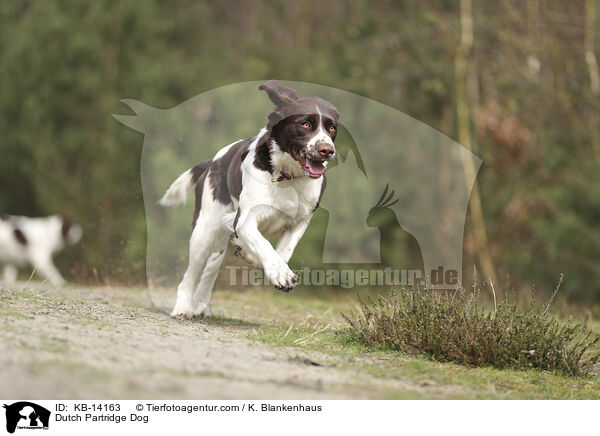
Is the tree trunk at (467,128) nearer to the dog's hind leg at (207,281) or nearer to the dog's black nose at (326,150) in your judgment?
the dog's hind leg at (207,281)

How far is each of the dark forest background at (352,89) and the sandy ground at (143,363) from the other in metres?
6.18

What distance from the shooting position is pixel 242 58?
24375 millimetres

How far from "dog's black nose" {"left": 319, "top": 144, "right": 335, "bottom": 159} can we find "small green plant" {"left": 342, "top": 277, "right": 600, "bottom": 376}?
46.2 inches

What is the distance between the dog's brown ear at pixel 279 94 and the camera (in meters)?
5.84

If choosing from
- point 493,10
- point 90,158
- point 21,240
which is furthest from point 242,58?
point 21,240

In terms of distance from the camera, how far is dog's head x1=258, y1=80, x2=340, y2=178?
5449 millimetres

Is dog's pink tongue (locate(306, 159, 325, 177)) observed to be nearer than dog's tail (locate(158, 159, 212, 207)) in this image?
Yes

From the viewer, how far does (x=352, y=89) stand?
60.4 ft

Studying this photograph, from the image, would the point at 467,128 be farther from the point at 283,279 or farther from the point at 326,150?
the point at 283,279

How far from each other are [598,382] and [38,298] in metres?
4.25

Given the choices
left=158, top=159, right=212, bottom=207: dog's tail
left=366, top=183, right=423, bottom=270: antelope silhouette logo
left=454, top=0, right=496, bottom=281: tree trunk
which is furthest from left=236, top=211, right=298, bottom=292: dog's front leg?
left=454, top=0, right=496, bottom=281: tree trunk
